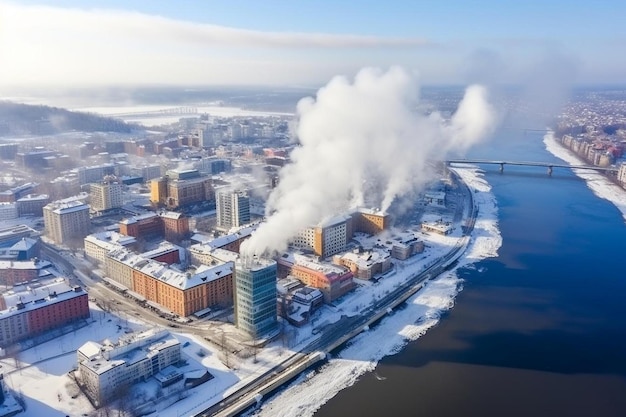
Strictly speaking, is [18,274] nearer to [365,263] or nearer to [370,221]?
[365,263]

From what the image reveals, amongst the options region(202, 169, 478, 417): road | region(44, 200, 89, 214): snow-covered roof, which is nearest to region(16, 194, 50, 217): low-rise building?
region(44, 200, 89, 214): snow-covered roof

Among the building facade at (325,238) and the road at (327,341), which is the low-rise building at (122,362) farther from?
the building facade at (325,238)

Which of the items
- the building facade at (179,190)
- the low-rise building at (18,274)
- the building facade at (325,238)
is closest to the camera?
the low-rise building at (18,274)

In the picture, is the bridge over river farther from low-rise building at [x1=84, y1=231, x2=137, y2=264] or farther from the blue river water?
low-rise building at [x1=84, y1=231, x2=137, y2=264]

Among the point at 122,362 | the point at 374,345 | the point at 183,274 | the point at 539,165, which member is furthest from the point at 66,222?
the point at 539,165

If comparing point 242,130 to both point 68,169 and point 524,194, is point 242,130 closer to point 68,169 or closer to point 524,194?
point 68,169

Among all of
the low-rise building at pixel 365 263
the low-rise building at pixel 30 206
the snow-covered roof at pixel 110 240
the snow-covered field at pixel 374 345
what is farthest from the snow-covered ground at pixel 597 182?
the low-rise building at pixel 30 206
